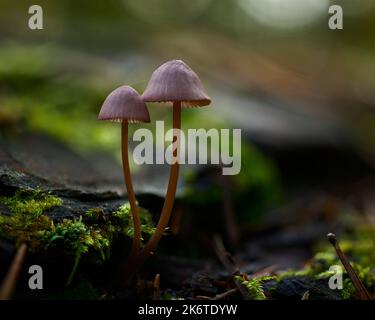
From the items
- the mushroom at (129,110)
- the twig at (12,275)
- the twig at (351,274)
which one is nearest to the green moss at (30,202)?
the twig at (12,275)

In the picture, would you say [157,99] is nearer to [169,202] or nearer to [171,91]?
[171,91]

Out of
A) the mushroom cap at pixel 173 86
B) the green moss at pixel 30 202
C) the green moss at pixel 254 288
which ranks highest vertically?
the mushroom cap at pixel 173 86

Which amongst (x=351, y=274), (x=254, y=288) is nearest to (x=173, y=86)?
(x=254, y=288)

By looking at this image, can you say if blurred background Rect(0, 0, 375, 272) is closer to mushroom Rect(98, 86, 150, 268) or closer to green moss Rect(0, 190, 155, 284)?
green moss Rect(0, 190, 155, 284)

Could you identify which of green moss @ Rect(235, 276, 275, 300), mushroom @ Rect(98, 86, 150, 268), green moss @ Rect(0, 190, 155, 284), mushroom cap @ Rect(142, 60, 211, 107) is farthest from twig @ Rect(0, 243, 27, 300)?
green moss @ Rect(235, 276, 275, 300)

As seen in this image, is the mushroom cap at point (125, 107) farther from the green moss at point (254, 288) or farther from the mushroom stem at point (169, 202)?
the green moss at point (254, 288)
